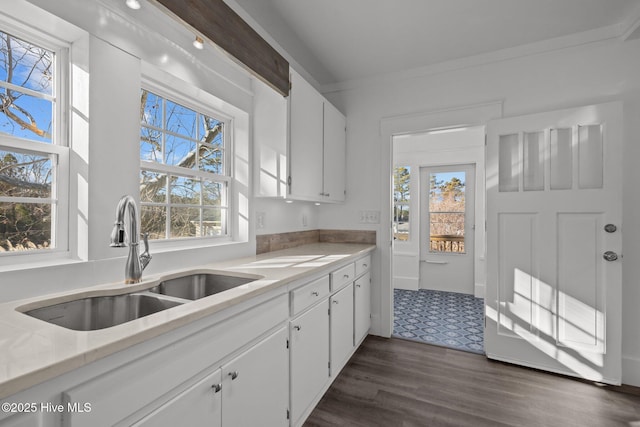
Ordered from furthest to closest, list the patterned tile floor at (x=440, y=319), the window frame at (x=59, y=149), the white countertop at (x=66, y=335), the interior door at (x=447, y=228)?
1. the interior door at (x=447, y=228)
2. the patterned tile floor at (x=440, y=319)
3. the window frame at (x=59, y=149)
4. the white countertop at (x=66, y=335)

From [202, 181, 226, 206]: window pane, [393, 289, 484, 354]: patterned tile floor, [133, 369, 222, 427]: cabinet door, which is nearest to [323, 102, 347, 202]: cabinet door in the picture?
[202, 181, 226, 206]: window pane

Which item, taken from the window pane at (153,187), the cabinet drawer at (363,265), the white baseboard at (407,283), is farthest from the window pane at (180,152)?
the white baseboard at (407,283)

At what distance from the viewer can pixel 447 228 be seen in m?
4.96

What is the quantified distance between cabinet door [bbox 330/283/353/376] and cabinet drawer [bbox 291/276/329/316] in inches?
7.3

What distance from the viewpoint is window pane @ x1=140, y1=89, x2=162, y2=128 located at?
1763 millimetres

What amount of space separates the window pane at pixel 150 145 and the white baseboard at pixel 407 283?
415 centimetres

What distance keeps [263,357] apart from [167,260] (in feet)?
2.56

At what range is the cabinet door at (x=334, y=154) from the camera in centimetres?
288

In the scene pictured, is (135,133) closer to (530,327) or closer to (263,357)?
(263,357)

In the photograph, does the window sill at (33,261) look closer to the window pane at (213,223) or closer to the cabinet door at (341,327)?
the window pane at (213,223)

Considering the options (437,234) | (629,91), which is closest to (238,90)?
(629,91)

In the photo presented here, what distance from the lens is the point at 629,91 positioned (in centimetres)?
233

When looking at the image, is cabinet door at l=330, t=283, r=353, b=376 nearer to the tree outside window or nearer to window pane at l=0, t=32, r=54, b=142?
the tree outside window

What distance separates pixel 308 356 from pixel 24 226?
1492 millimetres
